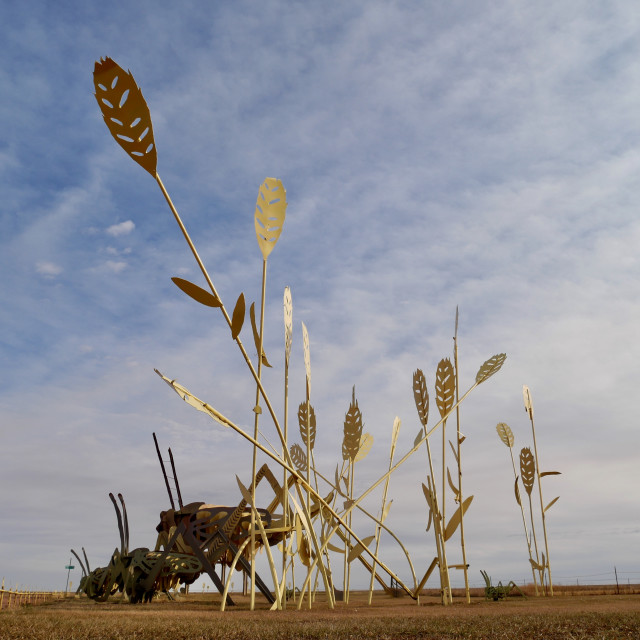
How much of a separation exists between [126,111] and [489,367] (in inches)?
203

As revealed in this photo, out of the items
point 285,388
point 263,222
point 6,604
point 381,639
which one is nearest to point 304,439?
point 285,388

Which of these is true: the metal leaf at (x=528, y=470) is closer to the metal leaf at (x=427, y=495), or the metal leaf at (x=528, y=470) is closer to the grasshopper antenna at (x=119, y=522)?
the metal leaf at (x=427, y=495)

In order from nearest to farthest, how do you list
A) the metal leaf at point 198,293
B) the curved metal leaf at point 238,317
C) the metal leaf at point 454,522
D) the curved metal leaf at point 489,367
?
1. the metal leaf at point 198,293
2. the curved metal leaf at point 238,317
3. the metal leaf at point 454,522
4. the curved metal leaf at point 489,367

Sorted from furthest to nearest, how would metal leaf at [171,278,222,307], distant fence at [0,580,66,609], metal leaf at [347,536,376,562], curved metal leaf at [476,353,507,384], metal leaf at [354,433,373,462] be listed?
distant fence at [0,580,66,609]
metal leaf at [354,433,373,462]
curved metal leaf at [476,353,507,384]
metal leaf at [347,536,376,562]
metal leaf at [171,278,222,307]

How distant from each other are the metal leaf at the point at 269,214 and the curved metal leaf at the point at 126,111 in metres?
1.57

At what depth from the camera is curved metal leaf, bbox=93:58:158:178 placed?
455 cm

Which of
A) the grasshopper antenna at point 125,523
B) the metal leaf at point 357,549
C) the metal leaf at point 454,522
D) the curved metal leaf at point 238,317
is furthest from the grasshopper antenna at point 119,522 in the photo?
the curved metal leaf at point 238,317

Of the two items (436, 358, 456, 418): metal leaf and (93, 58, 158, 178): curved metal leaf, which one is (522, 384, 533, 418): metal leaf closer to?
(436, 358, 456, 418): metal leaf

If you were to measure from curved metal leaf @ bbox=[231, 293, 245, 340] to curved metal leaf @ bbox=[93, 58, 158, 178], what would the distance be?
49.4 inches


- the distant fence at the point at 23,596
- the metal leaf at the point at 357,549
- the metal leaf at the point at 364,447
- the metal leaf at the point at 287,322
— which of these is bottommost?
the distant fence at the point at 23,596

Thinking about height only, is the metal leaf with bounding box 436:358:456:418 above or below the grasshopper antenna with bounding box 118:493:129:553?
above

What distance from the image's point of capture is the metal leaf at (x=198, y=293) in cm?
503

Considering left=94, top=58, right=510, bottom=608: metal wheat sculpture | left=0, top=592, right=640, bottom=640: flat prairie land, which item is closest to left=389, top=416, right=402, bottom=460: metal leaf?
left=94, top=58, right=510, bottom=608: metal wheat sculpture

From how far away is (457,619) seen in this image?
5.12 metres
